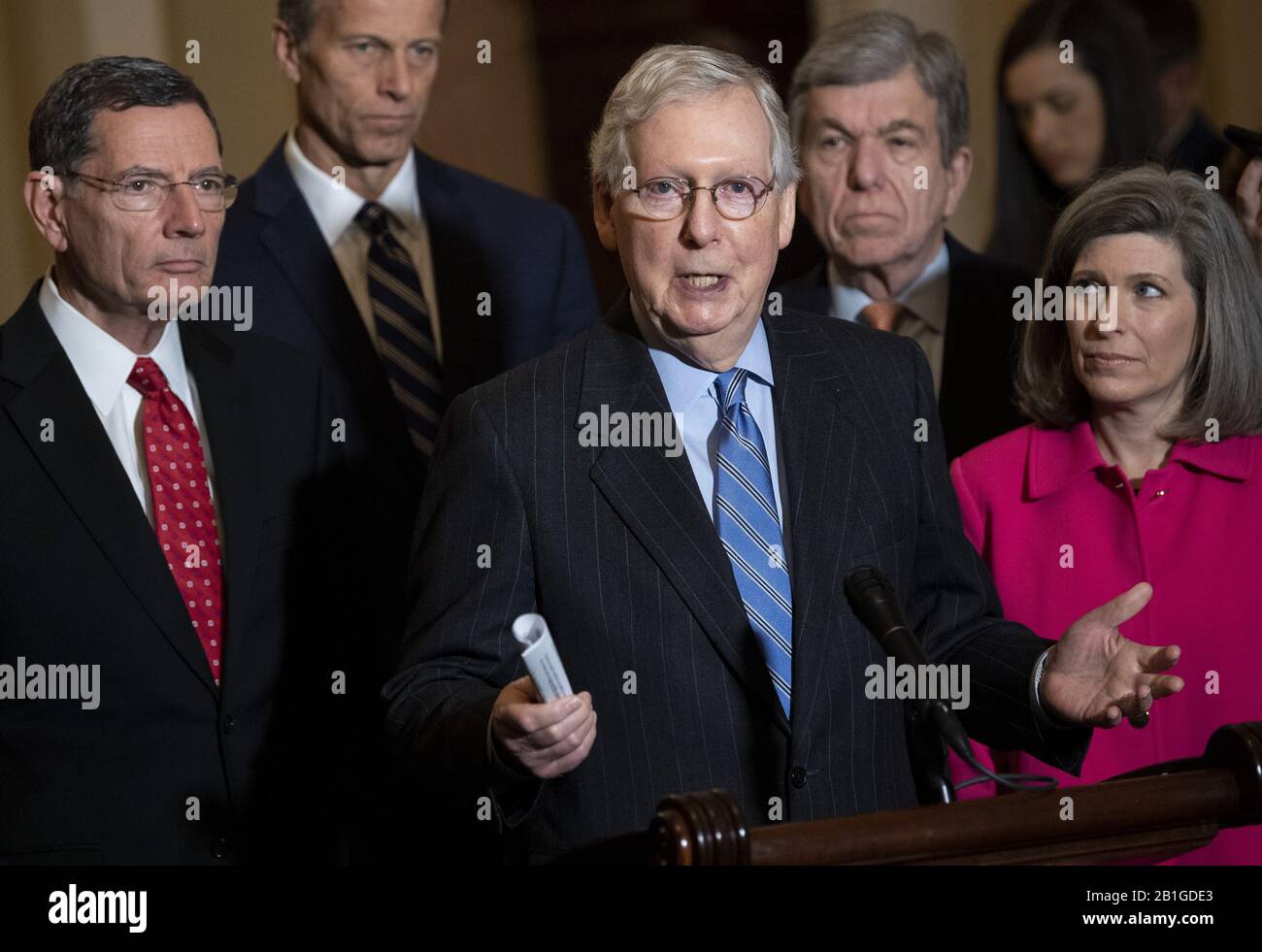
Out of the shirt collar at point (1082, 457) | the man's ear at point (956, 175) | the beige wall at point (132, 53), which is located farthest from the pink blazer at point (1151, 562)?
the beige wall at point (132, 53)

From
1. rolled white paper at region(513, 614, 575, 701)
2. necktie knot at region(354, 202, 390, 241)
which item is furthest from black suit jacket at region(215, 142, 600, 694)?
rolled white paper at region(513, 614, 575, 701)

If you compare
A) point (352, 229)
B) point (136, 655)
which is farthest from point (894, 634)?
point (352, 229)

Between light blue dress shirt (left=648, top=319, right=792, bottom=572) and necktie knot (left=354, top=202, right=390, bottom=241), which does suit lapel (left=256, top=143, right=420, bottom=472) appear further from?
light blue dress shirt (left=648, top=319, right=792, bottom=572)

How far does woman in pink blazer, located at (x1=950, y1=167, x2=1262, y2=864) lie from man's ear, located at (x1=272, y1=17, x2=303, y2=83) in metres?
1.65

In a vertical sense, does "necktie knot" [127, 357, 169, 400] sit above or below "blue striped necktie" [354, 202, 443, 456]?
below

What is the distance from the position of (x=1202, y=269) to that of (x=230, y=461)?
1767 millimetres

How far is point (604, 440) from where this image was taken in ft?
7.86

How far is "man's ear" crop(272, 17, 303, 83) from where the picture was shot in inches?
141

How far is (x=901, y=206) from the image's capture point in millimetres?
3619

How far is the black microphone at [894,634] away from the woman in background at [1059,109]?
103 inches

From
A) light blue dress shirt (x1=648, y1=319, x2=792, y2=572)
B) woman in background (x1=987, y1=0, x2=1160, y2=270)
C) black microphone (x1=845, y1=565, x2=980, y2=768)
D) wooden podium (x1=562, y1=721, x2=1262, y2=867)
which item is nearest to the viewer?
wooden podium (x1=562, y1=721, x2=1262, y2=867)
